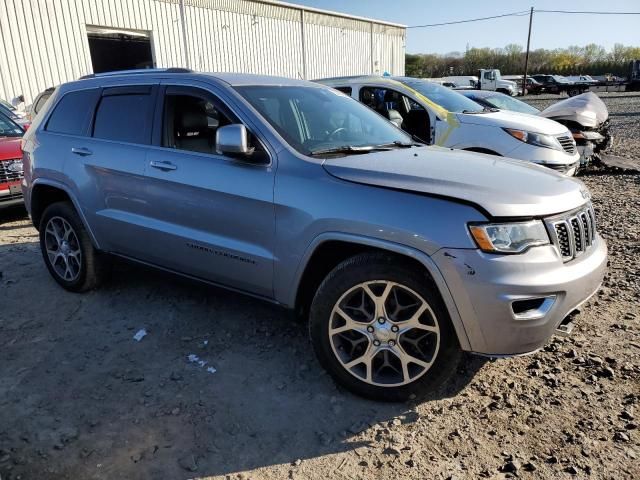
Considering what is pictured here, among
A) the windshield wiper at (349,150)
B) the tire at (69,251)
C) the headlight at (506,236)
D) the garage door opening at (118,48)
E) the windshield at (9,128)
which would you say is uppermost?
the garage door opening at (118,48)

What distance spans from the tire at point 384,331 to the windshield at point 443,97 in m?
5.45

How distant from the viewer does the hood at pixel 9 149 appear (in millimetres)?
7164

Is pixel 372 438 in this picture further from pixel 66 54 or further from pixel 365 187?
pixel 66 54

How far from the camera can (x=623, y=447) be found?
2.51 metres

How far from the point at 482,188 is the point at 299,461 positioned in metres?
1.67

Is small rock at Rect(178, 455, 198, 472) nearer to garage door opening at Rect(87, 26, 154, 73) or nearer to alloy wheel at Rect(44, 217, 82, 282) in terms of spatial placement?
alloy wheel at Rect(44, 217, 82, 282)

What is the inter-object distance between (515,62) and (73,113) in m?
82.7

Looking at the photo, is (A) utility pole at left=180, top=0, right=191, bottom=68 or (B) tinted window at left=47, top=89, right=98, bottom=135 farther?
(A) utility pole at left=180, top=0, right=191, bottom=68

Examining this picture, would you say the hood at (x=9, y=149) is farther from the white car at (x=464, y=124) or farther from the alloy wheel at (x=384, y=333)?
the alloy wheel at (x=384, y=333)

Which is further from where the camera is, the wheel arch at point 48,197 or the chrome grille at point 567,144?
the chrome grille at point 567,144

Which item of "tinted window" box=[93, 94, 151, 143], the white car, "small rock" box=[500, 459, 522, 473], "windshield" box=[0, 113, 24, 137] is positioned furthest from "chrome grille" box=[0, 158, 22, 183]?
"small rock" box=[500, 459, 522, 473]

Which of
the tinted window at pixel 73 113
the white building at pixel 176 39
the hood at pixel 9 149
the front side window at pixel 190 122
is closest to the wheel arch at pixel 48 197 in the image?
the tinted window at pixel 73 113

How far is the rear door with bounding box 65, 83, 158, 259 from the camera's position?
3.83 meters

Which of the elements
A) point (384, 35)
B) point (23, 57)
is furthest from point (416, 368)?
point (384, 35)
